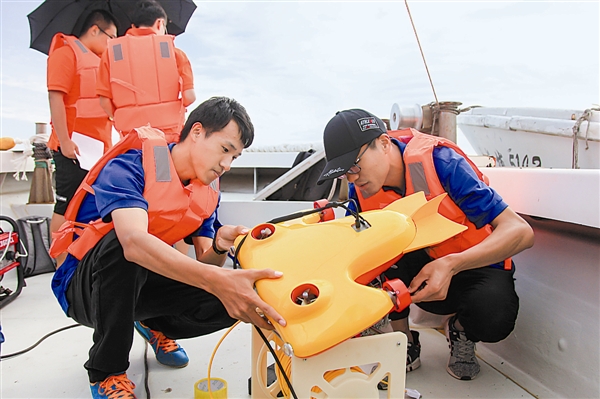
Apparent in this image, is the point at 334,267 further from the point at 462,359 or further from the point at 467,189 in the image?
the point at 462,359

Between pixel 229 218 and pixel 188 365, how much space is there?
162cm

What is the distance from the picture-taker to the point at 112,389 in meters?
1.31

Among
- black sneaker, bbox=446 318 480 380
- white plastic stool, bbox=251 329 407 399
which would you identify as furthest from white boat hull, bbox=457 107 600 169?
white plastic stool, bbox=251 329 407 399

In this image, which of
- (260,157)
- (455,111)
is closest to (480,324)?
(455,111)

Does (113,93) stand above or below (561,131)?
above

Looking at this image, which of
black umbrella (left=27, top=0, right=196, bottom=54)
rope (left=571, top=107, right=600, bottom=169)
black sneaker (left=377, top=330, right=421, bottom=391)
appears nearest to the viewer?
black sneaker (left=377, top=330, right=421, bottom=391)

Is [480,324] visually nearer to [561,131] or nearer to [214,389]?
[214,389]

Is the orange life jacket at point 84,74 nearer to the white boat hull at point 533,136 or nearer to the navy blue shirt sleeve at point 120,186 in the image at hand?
the navy blue shirt sleeve at point 120,186

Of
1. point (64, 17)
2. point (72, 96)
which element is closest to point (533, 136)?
point (72, 96)

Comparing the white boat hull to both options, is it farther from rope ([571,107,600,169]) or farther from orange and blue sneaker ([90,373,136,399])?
orange and blue sneaker ([90,373,136,399])

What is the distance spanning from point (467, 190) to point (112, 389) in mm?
1250

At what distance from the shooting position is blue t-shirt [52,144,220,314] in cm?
125

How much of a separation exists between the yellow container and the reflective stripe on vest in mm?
1853

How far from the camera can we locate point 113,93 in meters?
2.43
